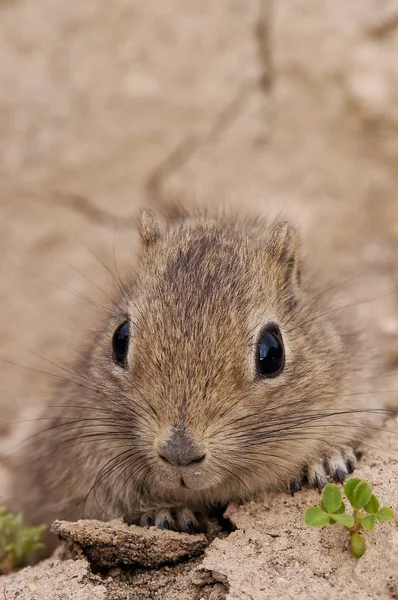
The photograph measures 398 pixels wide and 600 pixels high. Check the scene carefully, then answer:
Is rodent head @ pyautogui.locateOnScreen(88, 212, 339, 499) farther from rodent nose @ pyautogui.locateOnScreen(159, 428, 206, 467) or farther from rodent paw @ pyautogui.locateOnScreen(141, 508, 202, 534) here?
rodent paw @ pyautogui.locateOnScreen(141, 508, 202, 534)

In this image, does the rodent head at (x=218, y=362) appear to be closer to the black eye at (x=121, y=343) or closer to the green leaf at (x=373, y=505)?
the black eye at (x=121, y=343)

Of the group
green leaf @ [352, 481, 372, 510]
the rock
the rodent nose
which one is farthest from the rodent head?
green leaf @ [352, 481, 372, 510]

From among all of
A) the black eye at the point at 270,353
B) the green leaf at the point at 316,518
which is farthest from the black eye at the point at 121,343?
the green leaf at the point at 316,518

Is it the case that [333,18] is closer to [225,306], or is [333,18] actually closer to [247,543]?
[225,306]

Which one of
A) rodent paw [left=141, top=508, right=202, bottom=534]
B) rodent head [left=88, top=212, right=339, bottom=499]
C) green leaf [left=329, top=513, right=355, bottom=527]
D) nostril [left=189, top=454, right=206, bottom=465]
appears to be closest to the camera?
green leaf [left=329, top=513, right=355, bottom=527]

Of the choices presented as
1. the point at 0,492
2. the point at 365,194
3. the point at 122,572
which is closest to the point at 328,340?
the point at 122,572

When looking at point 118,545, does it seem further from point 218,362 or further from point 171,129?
point 171,129

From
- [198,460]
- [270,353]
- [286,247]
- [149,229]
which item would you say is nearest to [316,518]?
[198,460]
